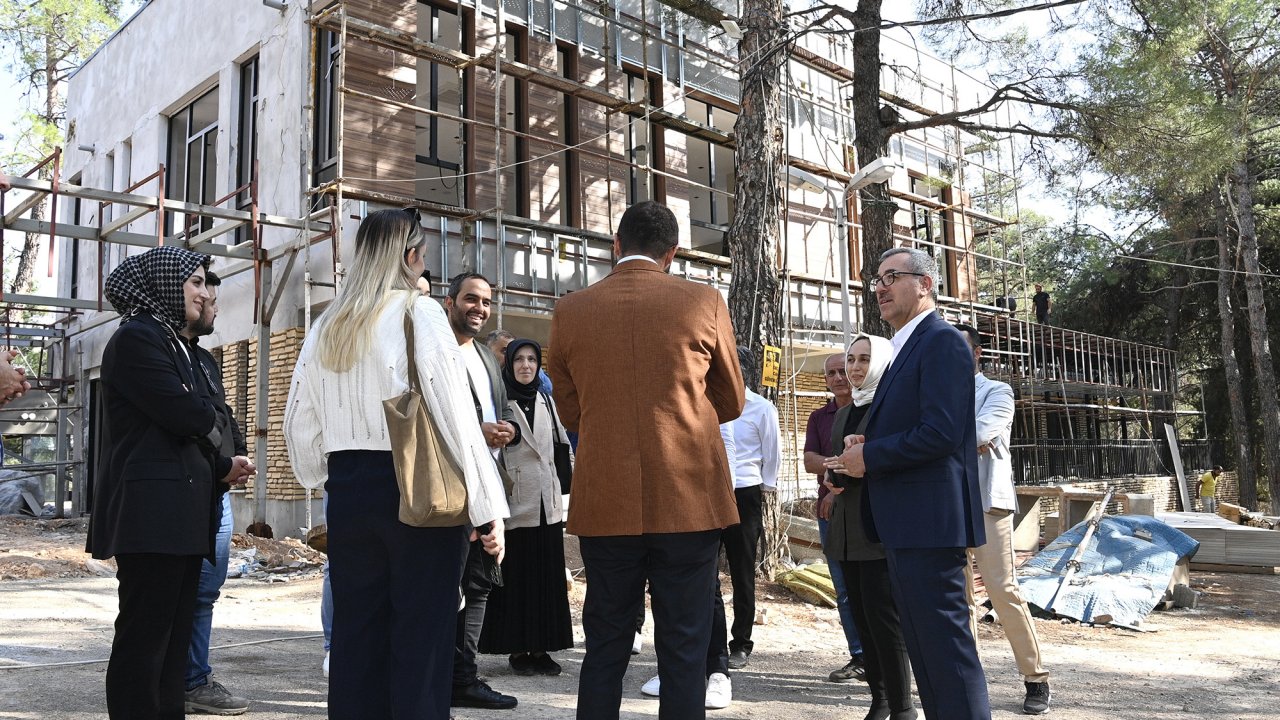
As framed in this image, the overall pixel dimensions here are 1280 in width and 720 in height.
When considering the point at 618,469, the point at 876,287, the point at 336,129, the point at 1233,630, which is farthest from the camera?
the point at 336,129

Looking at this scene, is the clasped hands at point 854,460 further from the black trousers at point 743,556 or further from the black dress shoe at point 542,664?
the black dress shoe at point 542,664

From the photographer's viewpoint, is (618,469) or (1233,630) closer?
(618,469)

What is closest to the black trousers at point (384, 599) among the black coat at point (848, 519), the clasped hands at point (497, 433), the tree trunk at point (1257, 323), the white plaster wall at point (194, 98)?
the clasped hands at point (497, 433)

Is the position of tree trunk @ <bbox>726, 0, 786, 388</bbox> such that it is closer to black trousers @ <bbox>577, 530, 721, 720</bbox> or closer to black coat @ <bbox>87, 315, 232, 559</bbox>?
black trousers @ <bbox>577, 530, 721, 720</bbox>

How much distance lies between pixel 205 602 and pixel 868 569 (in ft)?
9.16

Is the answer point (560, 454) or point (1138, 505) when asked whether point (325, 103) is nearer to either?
point (560, 454)

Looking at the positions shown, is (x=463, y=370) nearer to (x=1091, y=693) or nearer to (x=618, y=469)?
(x=618, y=469)

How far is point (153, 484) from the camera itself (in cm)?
302

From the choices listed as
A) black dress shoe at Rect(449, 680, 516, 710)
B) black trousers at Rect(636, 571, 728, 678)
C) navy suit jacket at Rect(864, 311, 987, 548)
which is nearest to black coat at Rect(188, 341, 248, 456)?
black dress shoe at Rect(449, 680, 516, 710)

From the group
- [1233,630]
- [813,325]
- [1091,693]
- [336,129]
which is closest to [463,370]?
[1091,693]

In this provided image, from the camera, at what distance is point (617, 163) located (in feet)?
47.4

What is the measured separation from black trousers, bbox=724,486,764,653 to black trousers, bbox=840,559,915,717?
2.90ft

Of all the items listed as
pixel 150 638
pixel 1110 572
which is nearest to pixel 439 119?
pixel 1110 572

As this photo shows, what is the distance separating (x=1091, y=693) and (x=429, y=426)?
13.6 feet
